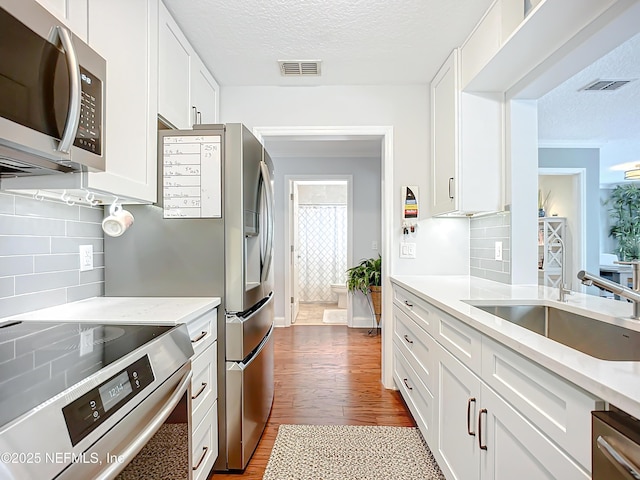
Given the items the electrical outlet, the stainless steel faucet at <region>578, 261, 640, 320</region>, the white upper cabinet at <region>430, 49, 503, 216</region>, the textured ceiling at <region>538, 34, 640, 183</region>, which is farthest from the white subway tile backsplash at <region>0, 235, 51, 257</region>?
the textured ceiling at <region>538, 34, 640, 183</region>

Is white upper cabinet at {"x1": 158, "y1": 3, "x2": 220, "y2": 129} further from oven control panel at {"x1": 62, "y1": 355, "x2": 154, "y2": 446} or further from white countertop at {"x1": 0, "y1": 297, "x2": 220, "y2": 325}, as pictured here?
oven control panel at {"x1": 62, "y1": 355, "x2": 154, "y2": 446}

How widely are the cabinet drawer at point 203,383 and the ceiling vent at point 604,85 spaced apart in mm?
3292

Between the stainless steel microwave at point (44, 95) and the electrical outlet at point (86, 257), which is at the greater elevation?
the stainless steel microwave at point (44, 95)

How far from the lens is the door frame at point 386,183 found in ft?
8.70

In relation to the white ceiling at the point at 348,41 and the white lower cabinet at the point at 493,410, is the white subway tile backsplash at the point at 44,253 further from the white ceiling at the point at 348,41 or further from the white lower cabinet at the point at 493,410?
the white lower cabinet at the point at 493,410

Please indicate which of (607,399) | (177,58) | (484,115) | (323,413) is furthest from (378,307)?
(607,399)

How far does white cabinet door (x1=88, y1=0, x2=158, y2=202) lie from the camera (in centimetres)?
123

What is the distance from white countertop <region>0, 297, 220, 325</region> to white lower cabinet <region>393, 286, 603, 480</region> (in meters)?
1.06

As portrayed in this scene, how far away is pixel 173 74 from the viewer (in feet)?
6.04

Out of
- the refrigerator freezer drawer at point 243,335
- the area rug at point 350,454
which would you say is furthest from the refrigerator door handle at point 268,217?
the area rug at point 350,454

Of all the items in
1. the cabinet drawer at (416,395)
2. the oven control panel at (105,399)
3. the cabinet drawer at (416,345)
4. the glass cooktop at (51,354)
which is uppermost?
the glass cooktop at (51,354)

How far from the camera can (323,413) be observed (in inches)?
90.5

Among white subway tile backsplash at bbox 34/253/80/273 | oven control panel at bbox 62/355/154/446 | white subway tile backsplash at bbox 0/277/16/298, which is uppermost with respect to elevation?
white subway tile backsplash at bbox 34/253/80/273

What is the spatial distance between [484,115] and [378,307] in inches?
109
